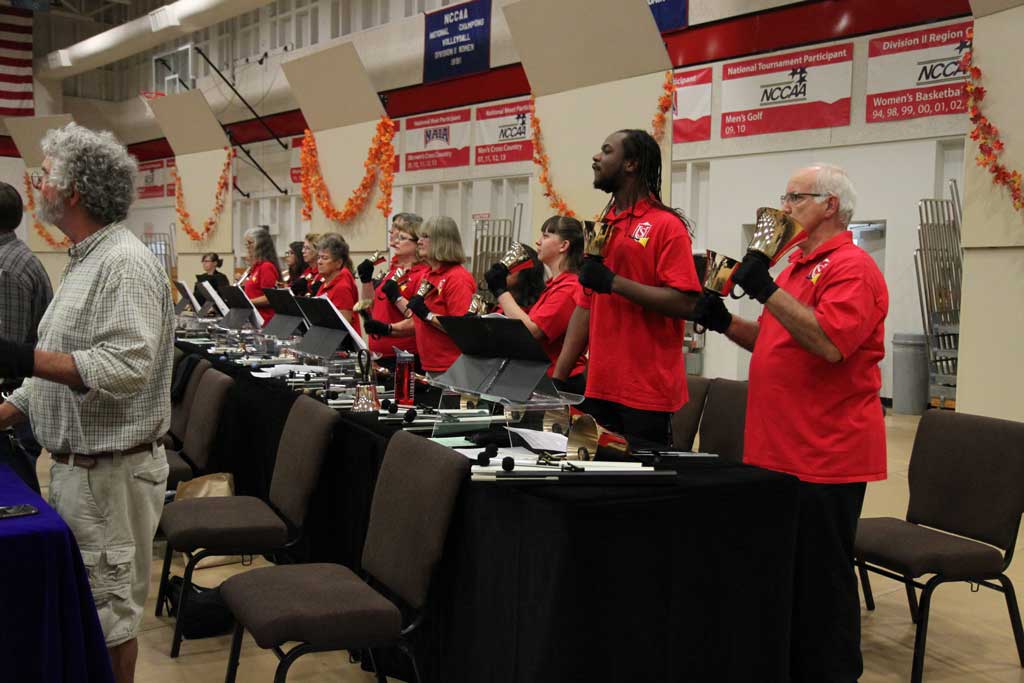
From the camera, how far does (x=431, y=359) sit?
16.9 ft

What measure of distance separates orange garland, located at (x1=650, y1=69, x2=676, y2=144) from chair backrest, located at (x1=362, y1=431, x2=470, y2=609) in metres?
4.01

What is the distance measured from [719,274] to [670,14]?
7.32m

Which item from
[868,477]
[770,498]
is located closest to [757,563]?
[770,498]

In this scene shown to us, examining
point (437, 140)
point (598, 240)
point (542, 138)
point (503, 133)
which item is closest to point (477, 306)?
point (598, 240)

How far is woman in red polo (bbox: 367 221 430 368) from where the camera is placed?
5527 mm

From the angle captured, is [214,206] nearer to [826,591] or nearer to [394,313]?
[394,313]

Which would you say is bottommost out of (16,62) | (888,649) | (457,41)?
(888,649)

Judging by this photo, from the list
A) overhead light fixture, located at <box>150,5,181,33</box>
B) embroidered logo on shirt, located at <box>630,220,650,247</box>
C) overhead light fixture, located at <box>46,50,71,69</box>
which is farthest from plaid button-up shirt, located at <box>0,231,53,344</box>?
overhead light fixture, located at <box>46,50,71,69</box>

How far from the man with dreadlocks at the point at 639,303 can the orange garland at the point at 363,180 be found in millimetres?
6001

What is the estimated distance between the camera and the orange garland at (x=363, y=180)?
366 inches

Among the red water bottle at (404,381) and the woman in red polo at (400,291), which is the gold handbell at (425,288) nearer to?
the woman in red polo at (400,291)

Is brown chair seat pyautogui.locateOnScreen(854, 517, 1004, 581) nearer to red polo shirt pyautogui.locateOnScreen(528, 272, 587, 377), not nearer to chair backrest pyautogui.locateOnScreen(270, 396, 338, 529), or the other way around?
red polo shirt pyautogui.locateOnScreen(528, 272, 587, 377)

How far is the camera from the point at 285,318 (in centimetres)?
617

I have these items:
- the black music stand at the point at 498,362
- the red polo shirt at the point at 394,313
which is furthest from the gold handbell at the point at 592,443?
the red polo shirt at the point at 394,313
